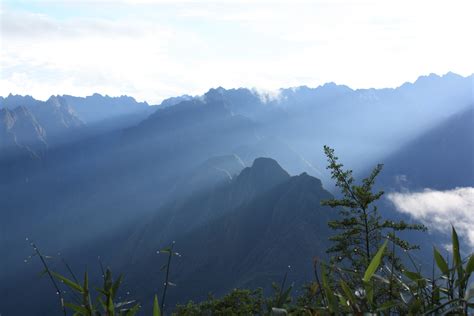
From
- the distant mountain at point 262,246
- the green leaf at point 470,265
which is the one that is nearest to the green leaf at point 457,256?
the green leaf at point 470,265

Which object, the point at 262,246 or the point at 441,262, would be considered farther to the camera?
the point at 262,246

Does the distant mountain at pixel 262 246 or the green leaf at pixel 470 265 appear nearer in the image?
the green leaf at pixel 470 265

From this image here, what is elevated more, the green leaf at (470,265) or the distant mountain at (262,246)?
the green leaf at (470,265)

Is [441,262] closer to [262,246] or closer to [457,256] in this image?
[457,256]

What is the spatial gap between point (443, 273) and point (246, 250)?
181m

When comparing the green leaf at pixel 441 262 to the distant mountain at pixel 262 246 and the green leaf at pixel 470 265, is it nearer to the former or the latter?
the green leaf at pixel 470 265

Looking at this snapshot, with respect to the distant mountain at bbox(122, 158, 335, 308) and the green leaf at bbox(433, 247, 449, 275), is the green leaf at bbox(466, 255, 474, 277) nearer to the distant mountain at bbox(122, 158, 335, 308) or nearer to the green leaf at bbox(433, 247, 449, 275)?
the green leaf at bbox(433, 247, 449, 275)

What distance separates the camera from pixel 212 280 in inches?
6747

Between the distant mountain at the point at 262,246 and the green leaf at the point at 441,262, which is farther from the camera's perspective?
the distant mountain at the point at 262,246

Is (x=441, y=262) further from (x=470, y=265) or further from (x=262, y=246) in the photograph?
(x=262, y=246)

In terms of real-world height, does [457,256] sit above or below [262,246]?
above

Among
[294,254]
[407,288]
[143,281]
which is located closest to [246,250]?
[294,254]

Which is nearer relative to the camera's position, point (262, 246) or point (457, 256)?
point (457, 256)

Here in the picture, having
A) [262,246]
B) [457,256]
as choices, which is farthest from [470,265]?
[262,246]
